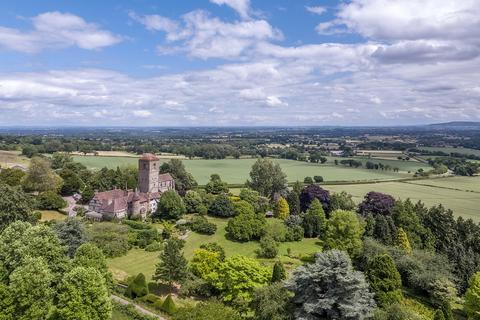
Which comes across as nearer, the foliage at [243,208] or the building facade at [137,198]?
the foliage at [243,208]

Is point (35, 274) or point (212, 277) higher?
point (35, 274)

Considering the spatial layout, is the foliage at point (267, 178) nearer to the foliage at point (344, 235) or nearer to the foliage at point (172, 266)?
the foliage at point (344, 235)

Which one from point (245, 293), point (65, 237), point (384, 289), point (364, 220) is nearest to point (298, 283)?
point (245, 293)

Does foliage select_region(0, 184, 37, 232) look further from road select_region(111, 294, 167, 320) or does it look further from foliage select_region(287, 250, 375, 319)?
foliage select_region(287, 250, 375, 319)

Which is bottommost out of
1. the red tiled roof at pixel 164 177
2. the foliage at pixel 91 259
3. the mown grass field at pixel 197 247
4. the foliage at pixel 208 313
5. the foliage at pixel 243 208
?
A: the mown grass field at pixel 197 247

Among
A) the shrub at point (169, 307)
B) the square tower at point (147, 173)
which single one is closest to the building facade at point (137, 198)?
the square tower at point (147, 173)

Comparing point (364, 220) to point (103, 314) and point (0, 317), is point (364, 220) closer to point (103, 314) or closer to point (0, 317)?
point (103, 314)
